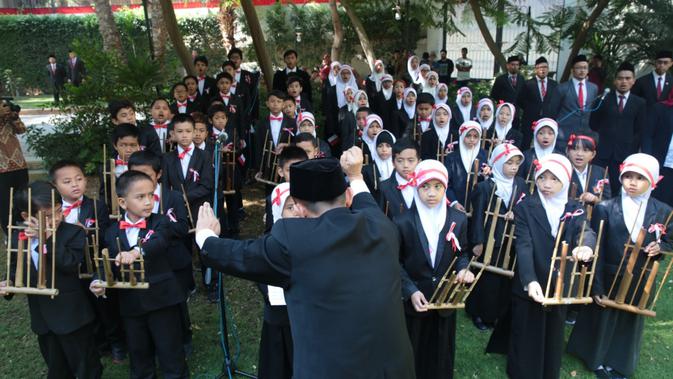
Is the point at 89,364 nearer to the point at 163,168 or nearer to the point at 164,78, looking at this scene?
the point at 163,168

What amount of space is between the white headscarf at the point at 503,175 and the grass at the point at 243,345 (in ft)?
4.20

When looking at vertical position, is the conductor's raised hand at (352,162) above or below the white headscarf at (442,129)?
below

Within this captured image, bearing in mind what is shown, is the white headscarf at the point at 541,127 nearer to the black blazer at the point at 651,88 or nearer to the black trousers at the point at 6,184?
the black blazer at the point at 651,88

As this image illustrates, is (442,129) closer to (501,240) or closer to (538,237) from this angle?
(501,240)

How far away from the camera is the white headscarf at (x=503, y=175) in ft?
14.6

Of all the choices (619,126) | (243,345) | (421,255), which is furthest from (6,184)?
(619,126)

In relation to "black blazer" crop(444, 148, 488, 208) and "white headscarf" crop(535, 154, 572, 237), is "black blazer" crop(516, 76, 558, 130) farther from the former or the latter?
"white headscarf" crop(535, 154, 572, 237)

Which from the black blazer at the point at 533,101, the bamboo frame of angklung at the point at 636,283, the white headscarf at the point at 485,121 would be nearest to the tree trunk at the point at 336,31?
the black blazer at the point at 533,101

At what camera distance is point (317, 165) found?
7.79ft

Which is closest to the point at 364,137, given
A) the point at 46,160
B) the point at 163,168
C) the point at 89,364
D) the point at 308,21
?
the point at 163,168

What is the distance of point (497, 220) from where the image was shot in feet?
14.5

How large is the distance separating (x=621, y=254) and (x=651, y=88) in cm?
485

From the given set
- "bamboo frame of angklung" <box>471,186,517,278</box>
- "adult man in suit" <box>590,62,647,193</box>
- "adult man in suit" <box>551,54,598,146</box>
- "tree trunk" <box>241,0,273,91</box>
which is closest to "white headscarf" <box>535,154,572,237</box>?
"bamboo frame of angklung" <box>471,186,517,278</box>

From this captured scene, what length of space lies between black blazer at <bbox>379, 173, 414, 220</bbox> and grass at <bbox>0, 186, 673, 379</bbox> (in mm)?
1285
